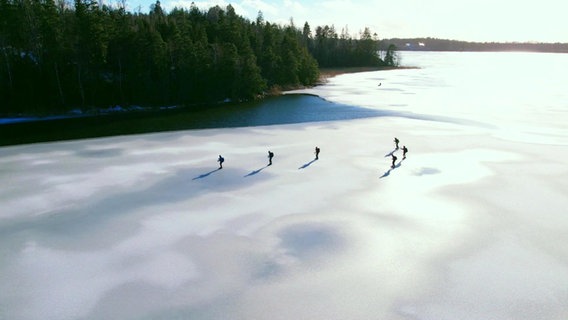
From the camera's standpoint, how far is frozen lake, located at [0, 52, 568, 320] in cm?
1330

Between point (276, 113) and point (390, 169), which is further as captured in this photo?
point (276, 113)

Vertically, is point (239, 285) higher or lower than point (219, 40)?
lower

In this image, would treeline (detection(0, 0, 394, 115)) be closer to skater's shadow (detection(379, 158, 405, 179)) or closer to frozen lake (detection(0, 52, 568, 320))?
frozen lake (detection(0, 52, 568, 320))

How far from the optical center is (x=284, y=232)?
18.3 meters

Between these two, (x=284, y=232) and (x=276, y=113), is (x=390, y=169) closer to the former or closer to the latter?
(x=284, y=232)

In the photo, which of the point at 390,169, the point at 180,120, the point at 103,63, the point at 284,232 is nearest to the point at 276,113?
the point at 180,120

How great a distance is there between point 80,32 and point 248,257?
184 ft

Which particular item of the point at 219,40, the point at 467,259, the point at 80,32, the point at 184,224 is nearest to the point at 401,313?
the point at 467,259

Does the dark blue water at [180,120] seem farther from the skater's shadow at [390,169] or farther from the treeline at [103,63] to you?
the skater's shadow at [390,169]

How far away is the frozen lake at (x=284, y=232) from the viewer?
523 inches

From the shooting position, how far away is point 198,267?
15.4 meters

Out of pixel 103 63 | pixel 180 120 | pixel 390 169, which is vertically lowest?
pixel 390 169

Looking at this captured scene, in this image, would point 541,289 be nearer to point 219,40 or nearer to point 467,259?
point 467,259

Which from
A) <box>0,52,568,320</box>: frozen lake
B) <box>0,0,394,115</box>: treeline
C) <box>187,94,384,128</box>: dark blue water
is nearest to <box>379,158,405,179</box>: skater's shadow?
<box>0,52,568,320</box>: frozen lake
